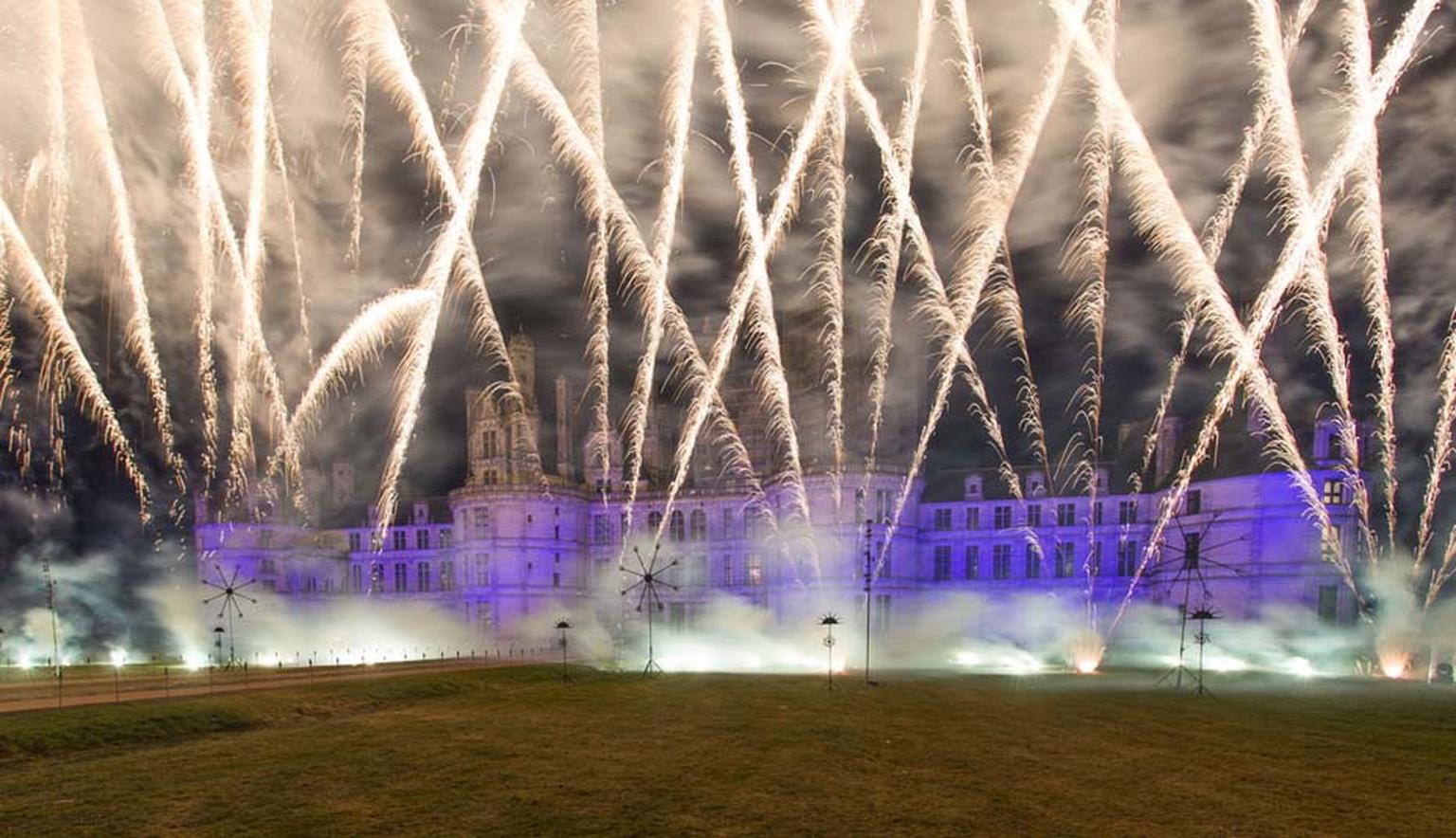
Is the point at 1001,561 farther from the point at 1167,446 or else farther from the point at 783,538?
the point at 783,538

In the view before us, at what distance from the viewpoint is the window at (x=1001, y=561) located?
63219 mm

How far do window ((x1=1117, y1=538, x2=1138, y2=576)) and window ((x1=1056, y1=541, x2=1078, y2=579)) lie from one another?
3271 mm

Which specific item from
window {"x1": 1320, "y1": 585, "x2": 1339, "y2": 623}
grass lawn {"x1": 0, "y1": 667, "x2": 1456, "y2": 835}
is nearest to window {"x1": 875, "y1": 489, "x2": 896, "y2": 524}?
window {"x1": 1320, "y1": 585, "x2": 1339, "y2": 623}

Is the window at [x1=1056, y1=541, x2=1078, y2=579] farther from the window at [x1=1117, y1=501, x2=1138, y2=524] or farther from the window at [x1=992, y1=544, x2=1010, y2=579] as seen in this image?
the window at [x1=1117, y1=501, x2=1138, y2=524]

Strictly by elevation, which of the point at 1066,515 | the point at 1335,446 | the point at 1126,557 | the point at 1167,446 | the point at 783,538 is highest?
the point at 1167,446

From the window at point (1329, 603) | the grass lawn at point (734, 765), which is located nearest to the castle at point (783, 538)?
the window at point (1329, 603)

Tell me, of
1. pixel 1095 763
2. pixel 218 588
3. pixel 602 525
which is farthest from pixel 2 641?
pixel 1095 763

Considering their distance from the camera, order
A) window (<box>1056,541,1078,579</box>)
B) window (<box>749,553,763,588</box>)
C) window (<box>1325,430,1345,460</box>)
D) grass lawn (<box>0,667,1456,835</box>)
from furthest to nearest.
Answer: window (<box>749,553,763,588</box>), window (<box>1056,541,1078,579</box>), window (<box>1325,430,1345,460</box>), grass lawn (<box>0,667,1456,835</box>)

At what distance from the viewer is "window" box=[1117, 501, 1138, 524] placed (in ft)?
202

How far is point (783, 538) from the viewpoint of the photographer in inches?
2485

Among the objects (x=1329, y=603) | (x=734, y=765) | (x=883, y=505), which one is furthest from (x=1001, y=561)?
(x=734, y=765)

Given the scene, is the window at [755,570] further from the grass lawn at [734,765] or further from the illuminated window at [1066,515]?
the grass lawn at [734,765]

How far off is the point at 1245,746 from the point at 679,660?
35.1 m

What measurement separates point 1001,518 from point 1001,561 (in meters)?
3.36
